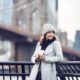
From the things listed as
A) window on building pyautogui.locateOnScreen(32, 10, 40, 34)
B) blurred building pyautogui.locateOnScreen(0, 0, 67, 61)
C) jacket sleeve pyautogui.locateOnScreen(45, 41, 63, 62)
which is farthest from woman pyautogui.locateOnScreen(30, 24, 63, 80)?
window on building pyautogui.locateOnScreen(32, 10, 40, 34)

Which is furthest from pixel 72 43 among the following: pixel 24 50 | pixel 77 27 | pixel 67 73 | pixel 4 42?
pixel 67 73

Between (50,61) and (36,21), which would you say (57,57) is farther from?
(36,21)

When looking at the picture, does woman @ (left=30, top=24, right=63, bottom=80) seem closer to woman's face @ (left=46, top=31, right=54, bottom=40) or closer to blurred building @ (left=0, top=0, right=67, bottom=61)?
woman's face @ (left=46, top=31, right=54, bottom=40)

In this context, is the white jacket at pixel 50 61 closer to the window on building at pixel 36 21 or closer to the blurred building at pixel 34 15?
the blurred building at pixel 34 15

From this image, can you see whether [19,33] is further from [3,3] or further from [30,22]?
[30,22]

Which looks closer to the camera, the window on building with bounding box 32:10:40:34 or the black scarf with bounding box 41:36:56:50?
the black scarf with bounding box 41:36:56:50

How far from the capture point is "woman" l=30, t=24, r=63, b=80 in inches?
150

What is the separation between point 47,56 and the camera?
3850 mm

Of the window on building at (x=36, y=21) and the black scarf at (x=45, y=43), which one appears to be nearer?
the black scarf at (x=45, y=43)

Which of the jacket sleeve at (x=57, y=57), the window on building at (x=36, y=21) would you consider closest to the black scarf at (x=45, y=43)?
the jacket sleeve at (x=57, y=57)

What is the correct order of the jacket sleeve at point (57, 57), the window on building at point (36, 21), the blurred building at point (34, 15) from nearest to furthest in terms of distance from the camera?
the jacket sleeve at point (57, 57), the blurred building at point (34, 15), the window on building at point (36, 21)

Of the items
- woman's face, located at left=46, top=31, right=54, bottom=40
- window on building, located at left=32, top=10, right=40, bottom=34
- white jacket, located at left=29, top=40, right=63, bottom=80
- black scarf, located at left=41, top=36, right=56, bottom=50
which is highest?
window on building, located at left=32, top=10, right=40, bottom=34

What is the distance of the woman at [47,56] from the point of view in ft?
12.5

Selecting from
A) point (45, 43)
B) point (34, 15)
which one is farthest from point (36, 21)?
point (45, 43)
